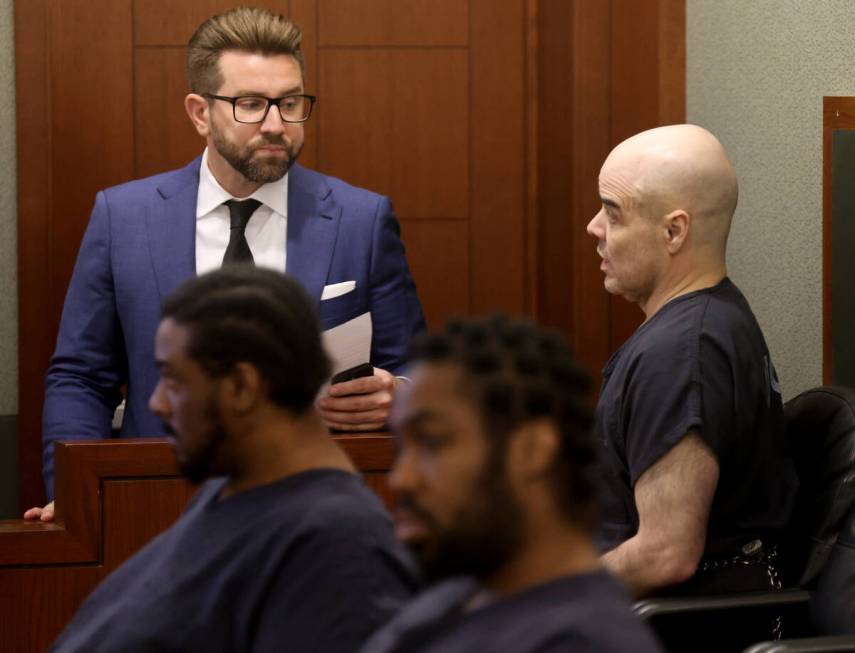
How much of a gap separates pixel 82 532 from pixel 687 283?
3.87ft

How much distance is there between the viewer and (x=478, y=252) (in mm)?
4332

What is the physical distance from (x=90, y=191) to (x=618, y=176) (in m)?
2.01

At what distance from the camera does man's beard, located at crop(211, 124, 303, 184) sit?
330 cm

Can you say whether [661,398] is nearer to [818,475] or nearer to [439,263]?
[818,475]

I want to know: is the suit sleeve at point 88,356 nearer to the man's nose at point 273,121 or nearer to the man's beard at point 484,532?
the man's nose at point 273,121

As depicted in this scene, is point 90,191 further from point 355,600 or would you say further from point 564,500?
point 564,500

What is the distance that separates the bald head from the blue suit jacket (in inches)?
32.5

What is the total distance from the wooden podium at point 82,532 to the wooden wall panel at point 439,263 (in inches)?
70.7

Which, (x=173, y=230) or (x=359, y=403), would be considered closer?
(x=359, y=403)

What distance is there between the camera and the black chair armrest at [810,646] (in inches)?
81.5

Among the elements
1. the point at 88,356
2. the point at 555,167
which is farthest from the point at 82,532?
the point at 555,167

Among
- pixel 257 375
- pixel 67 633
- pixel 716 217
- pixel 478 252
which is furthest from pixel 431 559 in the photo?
pixel 478 252

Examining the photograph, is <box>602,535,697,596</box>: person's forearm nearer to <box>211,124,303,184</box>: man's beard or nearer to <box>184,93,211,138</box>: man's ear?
<box>211,124,303,184</box>: man's beard

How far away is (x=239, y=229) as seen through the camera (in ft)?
11.0
